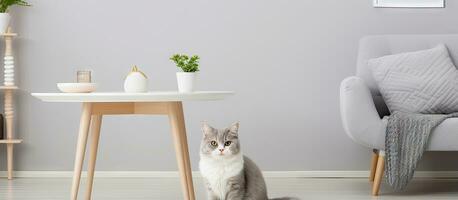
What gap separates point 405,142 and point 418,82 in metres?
0.36

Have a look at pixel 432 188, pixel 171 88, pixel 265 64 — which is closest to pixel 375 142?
pixel 432 188

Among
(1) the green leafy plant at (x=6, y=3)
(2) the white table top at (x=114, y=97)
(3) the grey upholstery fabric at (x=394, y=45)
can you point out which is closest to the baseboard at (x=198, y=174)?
(3) the grey upholstery fabric at (x=394, y=45)

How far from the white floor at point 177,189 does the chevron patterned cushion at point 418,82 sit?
404 millimetres

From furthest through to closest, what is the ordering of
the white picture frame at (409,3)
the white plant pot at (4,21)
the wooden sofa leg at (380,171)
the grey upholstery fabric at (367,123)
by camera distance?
the white picture frame at (409,3)
the white plant pot at (4,21)
the wooden sofa leg at (380,171)
the grey upholstery fabric at (367,123)

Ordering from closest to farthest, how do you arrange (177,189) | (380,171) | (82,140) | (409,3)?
(82,140) → (380,171) → (177,189) → (409,3)

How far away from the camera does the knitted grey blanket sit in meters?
2.99

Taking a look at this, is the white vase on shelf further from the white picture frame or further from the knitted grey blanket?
the white picture frame

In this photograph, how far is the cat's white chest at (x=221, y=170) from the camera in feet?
8.61

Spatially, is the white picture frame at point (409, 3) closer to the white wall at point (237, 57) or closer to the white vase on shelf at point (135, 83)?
the white wall at point (237, 57)

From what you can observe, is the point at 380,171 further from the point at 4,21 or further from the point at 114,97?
the point at 4,21

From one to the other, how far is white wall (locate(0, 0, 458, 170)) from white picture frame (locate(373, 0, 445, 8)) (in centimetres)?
3

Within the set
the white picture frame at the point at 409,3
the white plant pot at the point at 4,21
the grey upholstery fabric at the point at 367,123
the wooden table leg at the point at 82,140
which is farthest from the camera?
the white picture frame at the point at 409,3

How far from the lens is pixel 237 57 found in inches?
150

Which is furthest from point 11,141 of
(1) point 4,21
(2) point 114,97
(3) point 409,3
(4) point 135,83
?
(3) point 409,3
